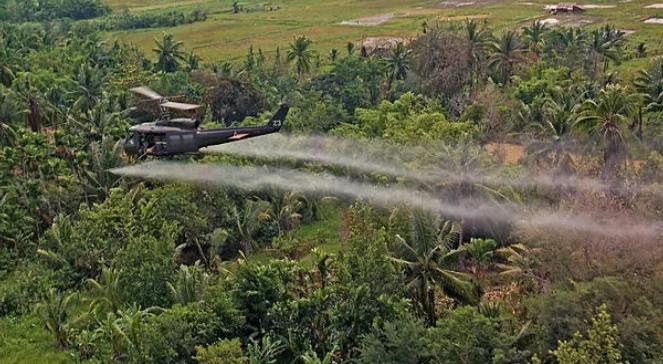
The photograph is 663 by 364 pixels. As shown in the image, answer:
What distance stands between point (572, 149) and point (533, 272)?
9.50 m

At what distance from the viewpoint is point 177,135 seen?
1048 inches

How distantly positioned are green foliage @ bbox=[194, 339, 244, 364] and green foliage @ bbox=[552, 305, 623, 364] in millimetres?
A: 8667

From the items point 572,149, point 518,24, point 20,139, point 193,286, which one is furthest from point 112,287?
point 518,24

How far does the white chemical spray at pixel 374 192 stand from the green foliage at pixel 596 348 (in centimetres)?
565

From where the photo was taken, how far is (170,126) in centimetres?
2683

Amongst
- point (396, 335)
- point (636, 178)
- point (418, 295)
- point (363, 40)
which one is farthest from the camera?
point (363, 40)

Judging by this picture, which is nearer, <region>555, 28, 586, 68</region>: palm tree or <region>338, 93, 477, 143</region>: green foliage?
<region>338, 93, 477, 143</region>: green foliage

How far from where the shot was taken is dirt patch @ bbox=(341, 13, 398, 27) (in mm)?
96688

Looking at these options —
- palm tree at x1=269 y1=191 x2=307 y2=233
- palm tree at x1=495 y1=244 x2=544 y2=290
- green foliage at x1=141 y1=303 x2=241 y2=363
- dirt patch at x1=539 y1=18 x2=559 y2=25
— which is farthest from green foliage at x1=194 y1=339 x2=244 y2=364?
dirt patch at x1=539 y1=18 x2=559 y2=25

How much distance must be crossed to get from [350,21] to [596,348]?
3390 inches

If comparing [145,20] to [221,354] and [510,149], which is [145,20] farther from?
[221,354]

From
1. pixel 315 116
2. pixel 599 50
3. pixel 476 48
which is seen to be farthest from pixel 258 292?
pixel 599 50

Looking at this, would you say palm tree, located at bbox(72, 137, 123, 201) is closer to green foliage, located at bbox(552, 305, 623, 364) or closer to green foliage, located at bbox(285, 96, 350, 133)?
green foliage, located at bbox(285, 96, 350, 133)

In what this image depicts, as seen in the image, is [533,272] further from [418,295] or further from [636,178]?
[636,178]
